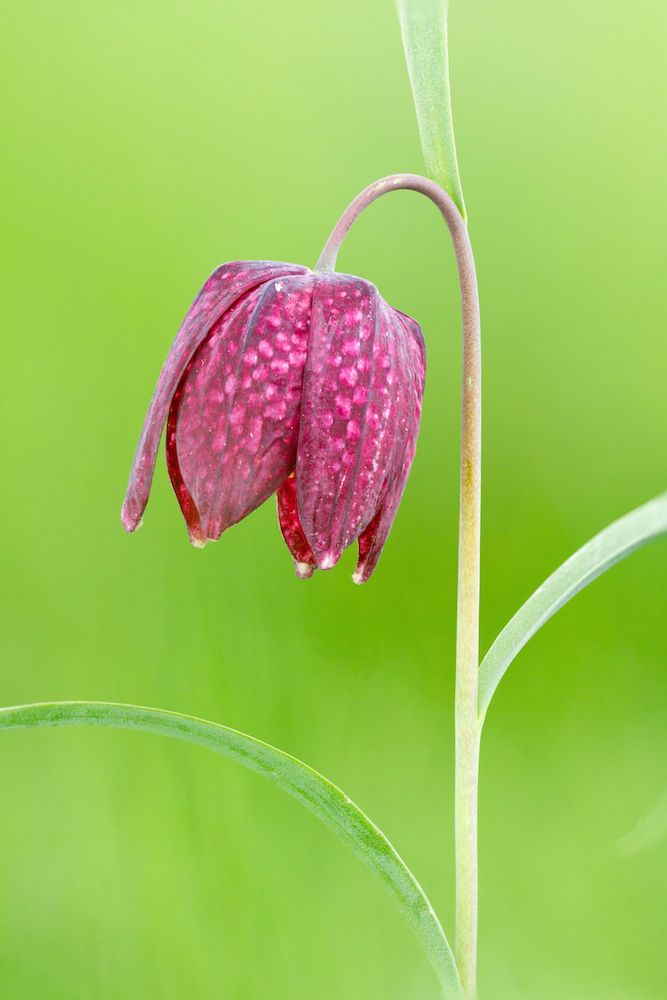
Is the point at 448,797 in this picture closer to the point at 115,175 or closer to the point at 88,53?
the point at 115,175

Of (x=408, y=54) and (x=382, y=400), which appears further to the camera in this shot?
(x=408, y=54)

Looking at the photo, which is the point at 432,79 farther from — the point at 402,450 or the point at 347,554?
the point at 347,554

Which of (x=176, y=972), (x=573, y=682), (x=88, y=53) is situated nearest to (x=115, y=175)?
(x=88, y=53)

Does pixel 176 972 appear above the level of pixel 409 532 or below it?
below

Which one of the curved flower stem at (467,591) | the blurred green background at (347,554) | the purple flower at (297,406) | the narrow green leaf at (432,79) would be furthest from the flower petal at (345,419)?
the blurred green background at (347,554)

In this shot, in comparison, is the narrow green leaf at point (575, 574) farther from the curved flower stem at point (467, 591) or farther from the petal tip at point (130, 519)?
the petal tip at point (130, 519)

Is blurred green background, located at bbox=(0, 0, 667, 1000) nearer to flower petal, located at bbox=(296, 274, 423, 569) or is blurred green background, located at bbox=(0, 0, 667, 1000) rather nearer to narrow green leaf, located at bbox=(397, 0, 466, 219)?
narrow green leaf, located at bbox=(397, 0, 466, 219)
